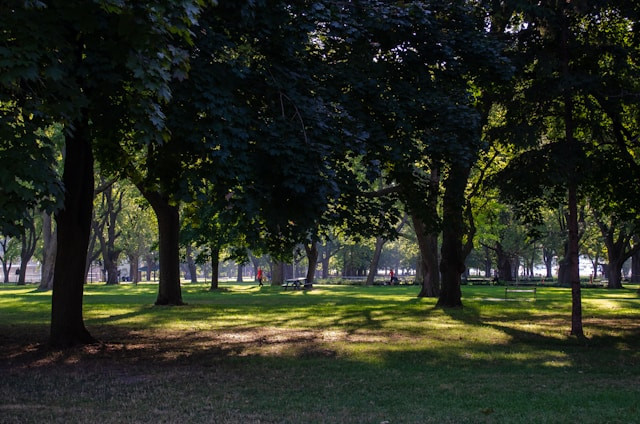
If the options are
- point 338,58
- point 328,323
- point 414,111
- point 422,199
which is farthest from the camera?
point 328,323

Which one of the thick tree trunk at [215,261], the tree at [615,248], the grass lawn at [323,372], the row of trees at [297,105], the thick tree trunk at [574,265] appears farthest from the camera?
the tree at [615,248]

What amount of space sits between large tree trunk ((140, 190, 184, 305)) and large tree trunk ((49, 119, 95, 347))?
1010cm

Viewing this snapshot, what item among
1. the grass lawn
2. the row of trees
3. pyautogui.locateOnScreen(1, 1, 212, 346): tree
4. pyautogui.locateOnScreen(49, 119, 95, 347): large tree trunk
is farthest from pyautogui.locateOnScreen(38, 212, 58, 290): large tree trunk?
pyautogui.locateOnScreen(1, 1, 212, 346): tree

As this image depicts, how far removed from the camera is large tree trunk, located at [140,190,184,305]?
23300 mm

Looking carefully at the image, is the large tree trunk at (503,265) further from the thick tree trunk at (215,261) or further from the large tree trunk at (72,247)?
the large tree trunk at (72,247)

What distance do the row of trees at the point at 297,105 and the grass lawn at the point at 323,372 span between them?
2010 millimetres

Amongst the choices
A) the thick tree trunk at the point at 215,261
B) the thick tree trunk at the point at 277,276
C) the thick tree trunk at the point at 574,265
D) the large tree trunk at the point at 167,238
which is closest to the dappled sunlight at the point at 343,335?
the thick tree trunk at the point at 574,265

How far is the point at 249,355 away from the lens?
1191cm

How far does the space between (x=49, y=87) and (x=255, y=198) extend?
3379 mm

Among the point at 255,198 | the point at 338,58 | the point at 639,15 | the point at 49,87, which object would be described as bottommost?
the point at 255,198

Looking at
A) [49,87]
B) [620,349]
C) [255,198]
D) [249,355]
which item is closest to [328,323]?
[249,355]

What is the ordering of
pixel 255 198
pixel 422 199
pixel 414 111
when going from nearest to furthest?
pixel 255 198 → pixel 414 111 → pixel 422 199

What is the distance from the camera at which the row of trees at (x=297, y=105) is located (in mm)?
7855

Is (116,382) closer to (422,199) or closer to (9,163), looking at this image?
(9,163)
